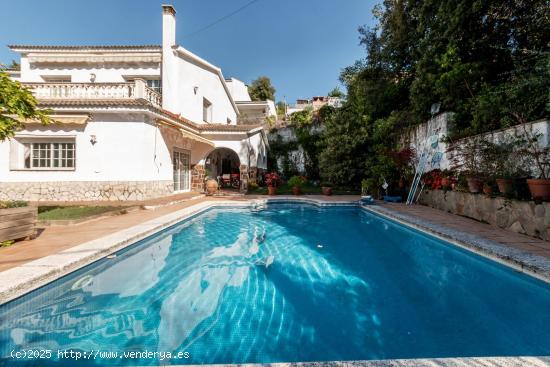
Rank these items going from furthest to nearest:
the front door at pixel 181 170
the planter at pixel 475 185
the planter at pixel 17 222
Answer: the front door at pixel 181 170 → the planter at pixel 475 185 → the planter at pixel 17 222

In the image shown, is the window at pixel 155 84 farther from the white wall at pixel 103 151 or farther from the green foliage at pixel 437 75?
the green foliage at pixel 437 75

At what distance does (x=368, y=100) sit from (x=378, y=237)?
12.1 meters

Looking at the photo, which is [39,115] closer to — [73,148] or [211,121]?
[73,148]

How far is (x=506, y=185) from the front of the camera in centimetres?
759

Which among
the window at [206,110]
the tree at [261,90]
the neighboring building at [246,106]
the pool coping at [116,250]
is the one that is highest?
the tree at [261,90]

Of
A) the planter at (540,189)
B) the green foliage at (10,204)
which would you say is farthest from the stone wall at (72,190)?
the planter at (540,189)

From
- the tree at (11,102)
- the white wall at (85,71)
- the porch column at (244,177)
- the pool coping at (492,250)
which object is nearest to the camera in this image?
the pool coping at (492,250)

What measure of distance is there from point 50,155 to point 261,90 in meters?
41.6

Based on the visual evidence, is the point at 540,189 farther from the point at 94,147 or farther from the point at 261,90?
the point at 261,90

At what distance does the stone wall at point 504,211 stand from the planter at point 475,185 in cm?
19

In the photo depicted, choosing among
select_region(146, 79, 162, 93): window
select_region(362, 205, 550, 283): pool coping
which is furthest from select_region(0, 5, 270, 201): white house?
select_region(362, 205, 550, 283): pool coping

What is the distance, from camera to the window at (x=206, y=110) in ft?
73.5

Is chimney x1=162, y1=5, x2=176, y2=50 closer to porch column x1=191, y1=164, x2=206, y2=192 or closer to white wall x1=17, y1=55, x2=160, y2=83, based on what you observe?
white wall x1=17, y1=55, x2=160, y2=83

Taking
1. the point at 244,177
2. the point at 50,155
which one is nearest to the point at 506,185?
the point at 244,177
